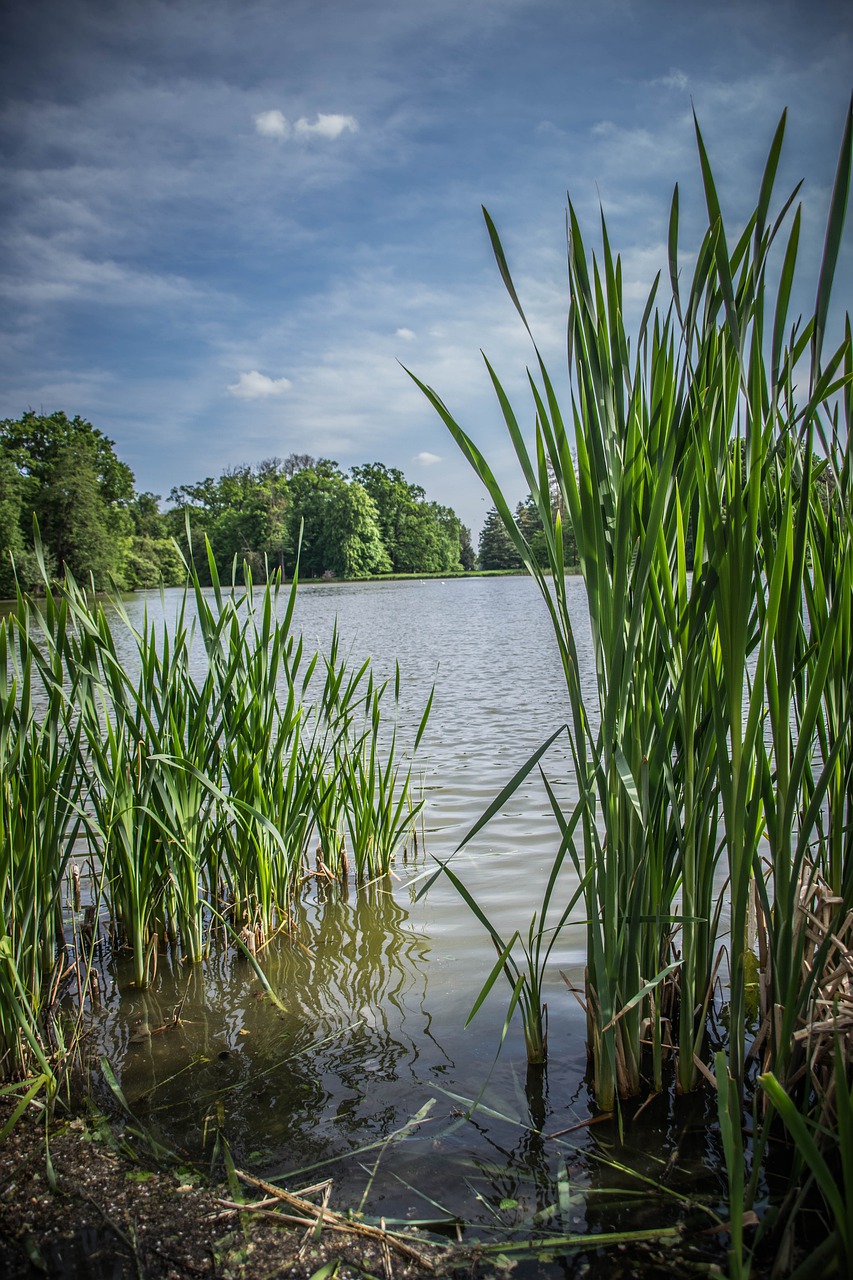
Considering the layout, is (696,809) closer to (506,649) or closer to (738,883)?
(738,883)

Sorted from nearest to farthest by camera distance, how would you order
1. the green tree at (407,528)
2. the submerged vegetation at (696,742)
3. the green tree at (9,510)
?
1. the submerged vegetation at (696,742)
2. the green tree at (9,510)
3. the green tree at (407,528)

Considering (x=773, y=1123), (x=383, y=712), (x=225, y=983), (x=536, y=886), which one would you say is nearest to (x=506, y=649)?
(x=383, y=712)

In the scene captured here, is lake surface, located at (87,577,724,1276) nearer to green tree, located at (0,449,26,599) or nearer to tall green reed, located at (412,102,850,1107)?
tall green reed, located at (412,102,850,1107)

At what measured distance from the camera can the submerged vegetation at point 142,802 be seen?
1999mm

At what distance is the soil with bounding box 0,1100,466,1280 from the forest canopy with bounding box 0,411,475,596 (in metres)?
19.7

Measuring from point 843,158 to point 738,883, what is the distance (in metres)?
1.17

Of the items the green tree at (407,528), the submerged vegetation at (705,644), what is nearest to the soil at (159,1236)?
the submerged vegetation at (705,644)

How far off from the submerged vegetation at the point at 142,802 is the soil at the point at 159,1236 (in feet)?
0.75

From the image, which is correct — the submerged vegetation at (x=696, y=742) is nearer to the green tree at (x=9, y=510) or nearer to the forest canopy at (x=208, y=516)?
the forest canopy at (x=208, y=516)

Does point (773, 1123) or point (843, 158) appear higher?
point (843, 158)

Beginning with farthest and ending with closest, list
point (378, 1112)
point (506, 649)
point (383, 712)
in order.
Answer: point (506, 649), point (383, 712), point (378, 1112)

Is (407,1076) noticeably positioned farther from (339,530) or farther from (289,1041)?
(339,530)

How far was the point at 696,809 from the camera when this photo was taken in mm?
1512

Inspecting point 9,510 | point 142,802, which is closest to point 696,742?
point 142,802
